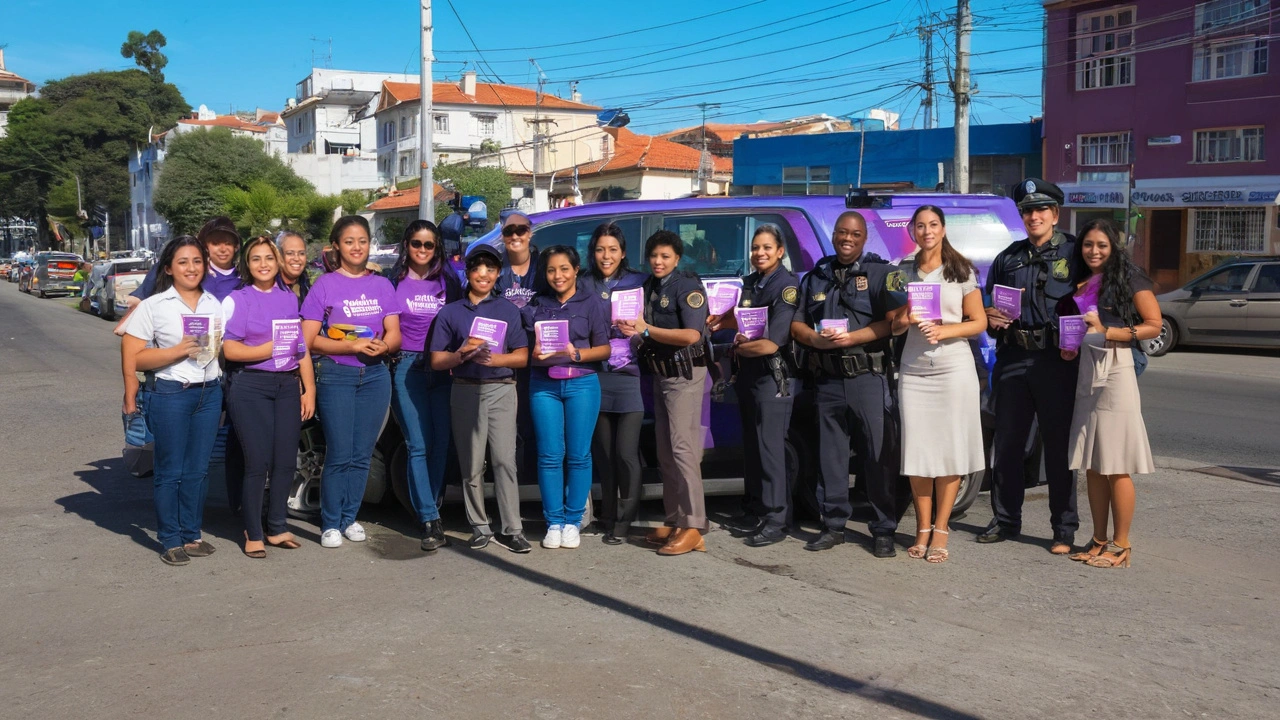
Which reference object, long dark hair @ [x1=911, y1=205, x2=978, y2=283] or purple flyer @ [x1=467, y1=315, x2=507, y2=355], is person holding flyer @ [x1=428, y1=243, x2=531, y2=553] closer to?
purple flyer @ [x1=467, y1=315, x2=507, y2=355]

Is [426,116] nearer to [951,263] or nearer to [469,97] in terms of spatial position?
[951,263]

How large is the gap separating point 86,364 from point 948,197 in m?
14.3

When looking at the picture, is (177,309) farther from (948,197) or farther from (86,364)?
(86,364)

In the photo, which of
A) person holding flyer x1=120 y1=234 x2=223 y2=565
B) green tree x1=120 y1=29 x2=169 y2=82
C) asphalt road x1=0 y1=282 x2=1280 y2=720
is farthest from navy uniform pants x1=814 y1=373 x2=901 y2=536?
green tree x1=120 y1=29 x2=169 y2=82

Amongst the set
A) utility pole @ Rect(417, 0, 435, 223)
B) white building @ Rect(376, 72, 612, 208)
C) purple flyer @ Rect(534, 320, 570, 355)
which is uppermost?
white building @ Rect(376, 72, 612, 208)

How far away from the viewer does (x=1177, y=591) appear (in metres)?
5.50

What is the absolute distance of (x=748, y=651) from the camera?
461cm

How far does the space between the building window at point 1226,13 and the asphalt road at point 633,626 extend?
2552 centimetres

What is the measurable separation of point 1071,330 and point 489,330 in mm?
3065

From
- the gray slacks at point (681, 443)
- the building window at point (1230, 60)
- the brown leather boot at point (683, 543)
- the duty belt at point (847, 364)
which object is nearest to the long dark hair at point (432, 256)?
the gray slacks at point (681, 443)

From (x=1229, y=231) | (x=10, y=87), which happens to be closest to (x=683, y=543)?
(x=1229, y=231)

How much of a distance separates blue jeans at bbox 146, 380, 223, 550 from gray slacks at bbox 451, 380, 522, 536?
133 cm

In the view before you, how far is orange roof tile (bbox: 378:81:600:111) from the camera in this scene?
72000 mm

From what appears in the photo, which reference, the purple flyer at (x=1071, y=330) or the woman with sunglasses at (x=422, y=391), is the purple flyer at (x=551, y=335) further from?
the purple flyer at (x=1071, y=330)
